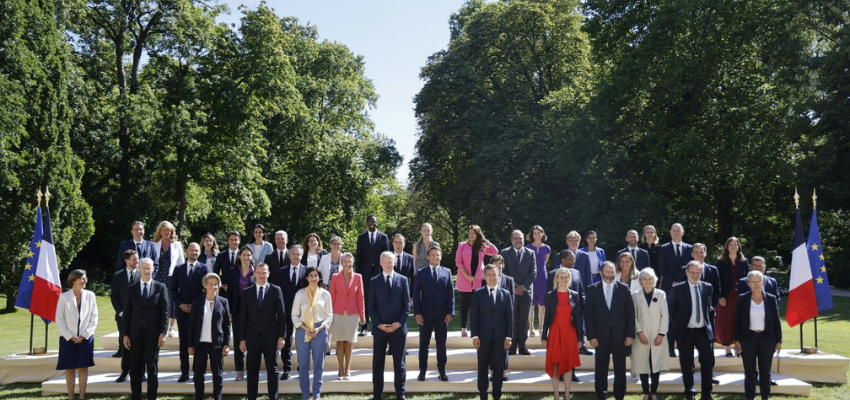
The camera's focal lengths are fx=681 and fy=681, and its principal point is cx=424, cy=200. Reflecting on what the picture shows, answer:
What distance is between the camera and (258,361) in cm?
916

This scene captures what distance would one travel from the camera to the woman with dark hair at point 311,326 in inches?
358

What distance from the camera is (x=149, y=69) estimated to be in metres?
26.9

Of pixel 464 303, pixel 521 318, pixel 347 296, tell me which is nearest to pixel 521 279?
pixel 521 318

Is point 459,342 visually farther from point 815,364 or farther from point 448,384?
point 815,364

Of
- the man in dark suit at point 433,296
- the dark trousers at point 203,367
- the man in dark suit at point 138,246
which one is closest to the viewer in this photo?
the dark trousers at point 203,367

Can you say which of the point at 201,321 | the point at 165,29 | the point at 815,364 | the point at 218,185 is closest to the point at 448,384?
the point at 201,321

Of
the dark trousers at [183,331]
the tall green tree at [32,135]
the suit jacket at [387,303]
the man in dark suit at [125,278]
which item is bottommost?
the dark trousers at [183,331]

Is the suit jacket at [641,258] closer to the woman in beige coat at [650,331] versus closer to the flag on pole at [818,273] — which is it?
the woman in beige coat at [650,331]

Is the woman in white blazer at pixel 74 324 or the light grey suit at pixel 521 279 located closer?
the woman in white blazer at pixel 74 324

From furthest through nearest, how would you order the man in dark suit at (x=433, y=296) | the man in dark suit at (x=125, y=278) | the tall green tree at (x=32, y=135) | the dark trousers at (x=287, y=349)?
1. the tall green tree at (x=32, y=135)
2. the dark trousers at (x=287, y=349)
3. the man in dark suit at (x=433, y=296)
4. the man in dark suit at (x=125, y=278)

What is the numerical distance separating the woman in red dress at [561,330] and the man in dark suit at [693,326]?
144 cm

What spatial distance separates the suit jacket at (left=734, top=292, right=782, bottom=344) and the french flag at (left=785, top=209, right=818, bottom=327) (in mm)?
2085

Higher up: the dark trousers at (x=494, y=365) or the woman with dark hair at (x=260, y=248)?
the woman with dark hair at (x=260, y=248)

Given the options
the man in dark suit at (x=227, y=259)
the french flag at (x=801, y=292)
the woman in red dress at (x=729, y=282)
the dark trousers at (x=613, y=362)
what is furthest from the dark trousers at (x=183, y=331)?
the french flag at (x=801, y=292)
